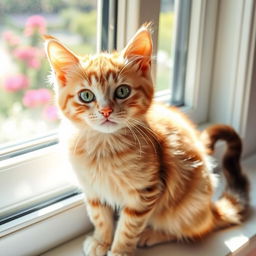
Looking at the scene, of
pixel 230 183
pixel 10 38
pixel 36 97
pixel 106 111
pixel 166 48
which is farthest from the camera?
pixel 166 48

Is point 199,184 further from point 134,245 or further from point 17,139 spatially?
point 17,139

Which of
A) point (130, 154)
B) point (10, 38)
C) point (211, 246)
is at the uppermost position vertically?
point (10, 38)

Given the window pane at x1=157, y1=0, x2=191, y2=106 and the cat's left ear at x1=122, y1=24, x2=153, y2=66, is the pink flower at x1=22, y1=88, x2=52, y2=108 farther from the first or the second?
the window pane at x1=157, y1=0, x2=191, y2=106

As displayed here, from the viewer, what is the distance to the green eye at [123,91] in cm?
96

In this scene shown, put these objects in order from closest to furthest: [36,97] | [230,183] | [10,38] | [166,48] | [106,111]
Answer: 1. [106,111]
2. [10,38]
3. [36,97]
4. [230,183]
5. [166,48]

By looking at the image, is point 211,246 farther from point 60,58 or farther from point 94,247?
point 60,58

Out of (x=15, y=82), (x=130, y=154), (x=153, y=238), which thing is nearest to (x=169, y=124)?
(x=130, y=154)

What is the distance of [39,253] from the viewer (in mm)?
1095

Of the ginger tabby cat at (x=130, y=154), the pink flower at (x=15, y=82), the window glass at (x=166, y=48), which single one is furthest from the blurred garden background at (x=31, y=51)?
the window glass at (x=166, y=48)

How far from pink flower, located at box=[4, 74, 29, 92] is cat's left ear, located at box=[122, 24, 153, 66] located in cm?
30

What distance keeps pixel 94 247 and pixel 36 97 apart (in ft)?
1.32

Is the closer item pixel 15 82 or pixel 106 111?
pixel 106 111

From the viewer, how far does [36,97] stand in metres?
1.16

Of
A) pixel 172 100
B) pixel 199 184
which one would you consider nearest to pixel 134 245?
pixel 199 184
